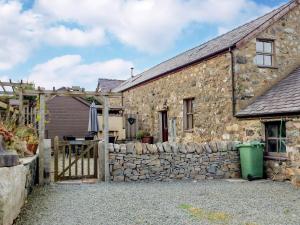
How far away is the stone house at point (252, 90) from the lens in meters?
9.87

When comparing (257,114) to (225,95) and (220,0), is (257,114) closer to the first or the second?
(225,95)

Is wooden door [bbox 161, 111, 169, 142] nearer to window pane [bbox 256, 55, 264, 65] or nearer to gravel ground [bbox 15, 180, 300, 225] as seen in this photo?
window pane [bbox 256, 55, 264, 65]

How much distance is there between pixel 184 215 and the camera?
18.4ft

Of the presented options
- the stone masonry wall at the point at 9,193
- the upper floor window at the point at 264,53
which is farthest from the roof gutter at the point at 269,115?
the stone masonry wall at the point at 9,193

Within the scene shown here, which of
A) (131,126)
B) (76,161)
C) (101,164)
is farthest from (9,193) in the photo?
(131,126)

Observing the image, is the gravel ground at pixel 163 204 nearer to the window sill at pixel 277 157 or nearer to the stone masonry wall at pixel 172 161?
the stone masonry wall at pixel 172 161

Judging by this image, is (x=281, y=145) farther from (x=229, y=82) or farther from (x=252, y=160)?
(x=229, y=82)

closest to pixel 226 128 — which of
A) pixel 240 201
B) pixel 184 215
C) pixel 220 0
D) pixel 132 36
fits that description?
pixel 220 0

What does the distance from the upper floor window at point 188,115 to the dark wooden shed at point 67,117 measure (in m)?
9.09

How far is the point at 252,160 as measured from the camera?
9750 mm

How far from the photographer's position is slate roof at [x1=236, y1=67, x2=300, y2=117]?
31.1 ft

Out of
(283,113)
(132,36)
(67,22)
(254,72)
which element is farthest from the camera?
(132,36)

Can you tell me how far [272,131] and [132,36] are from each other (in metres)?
10.6

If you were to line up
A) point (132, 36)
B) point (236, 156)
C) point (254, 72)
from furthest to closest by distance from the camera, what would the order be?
point (132, 36) < point (254, 72) < point (236, 156)
